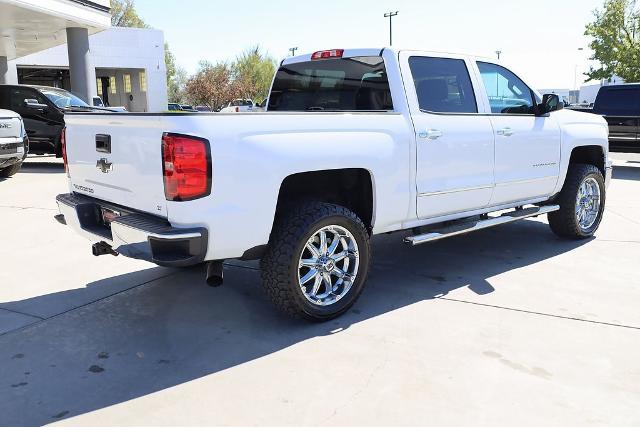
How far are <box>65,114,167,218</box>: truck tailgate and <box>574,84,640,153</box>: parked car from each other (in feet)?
40.5

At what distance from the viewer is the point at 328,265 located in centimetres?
399

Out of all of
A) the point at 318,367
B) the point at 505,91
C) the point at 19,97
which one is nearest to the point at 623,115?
the point at 505,91

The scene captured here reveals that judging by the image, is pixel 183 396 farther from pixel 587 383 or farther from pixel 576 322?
pixel 576 322

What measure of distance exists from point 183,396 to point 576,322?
2.71 m

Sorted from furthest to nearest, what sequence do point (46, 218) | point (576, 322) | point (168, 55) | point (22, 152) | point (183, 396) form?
point (168, 55) < point (22, 152) < point (46, 218) < point (576, 322) < point (183, 396)

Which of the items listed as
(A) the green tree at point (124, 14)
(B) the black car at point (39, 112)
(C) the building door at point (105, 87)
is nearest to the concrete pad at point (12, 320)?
(B) the black car at point (39, 112)

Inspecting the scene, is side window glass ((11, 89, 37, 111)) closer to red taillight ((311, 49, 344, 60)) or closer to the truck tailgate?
the truck tailgate

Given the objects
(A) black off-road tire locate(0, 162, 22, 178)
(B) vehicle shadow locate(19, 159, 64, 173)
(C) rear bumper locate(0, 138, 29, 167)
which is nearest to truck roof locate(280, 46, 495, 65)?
(C) rear bumper locate(0, 138, 29, 167)

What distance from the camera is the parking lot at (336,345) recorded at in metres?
2.92

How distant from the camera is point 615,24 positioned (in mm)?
33625

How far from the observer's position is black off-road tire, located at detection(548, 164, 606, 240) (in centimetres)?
605

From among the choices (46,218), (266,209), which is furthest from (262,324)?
(46,218)

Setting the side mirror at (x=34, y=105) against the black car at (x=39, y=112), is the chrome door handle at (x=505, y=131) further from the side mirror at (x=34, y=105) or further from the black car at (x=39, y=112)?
the side mirror at (x=34, y=105)

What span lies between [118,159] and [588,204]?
5096mm
